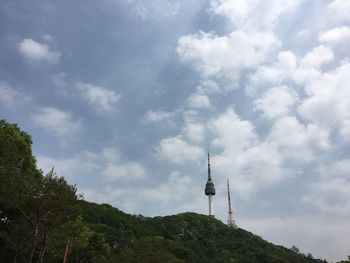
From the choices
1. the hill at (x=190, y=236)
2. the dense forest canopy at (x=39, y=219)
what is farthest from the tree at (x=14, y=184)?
the hill at (x=190, y=236)

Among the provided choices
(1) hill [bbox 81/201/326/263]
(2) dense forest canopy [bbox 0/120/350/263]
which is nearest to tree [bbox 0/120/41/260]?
(2) dense forest canopy [bbox 0/120/350/263]

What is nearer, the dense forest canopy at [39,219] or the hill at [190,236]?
the dense forest canopy at [39,219]

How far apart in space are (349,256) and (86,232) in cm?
4578

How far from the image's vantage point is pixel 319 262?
12488 centimetres

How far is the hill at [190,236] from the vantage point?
8950 centimetres

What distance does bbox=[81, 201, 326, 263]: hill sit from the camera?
89.5 metres

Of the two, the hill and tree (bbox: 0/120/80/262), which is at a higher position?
the hill

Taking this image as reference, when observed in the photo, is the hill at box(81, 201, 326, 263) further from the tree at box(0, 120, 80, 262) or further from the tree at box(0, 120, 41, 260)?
the tree at box(0, 120, 80, 262)

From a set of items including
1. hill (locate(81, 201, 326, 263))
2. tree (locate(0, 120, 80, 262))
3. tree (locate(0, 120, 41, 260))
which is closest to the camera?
tree (locate(0, 120, 80, 262))

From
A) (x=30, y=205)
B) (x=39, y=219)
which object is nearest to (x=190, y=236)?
(x=30, y=205)

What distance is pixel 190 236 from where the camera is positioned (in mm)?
131625

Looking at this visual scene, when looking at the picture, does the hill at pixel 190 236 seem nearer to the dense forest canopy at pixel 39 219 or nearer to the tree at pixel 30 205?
the dense forest canopy at pixel 39 219

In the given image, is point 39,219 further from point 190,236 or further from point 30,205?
point 190,236

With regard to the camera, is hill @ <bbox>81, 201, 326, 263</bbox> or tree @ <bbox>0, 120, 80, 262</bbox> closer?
tree @ <bbox>0, 120, 80, 262</bbox>
